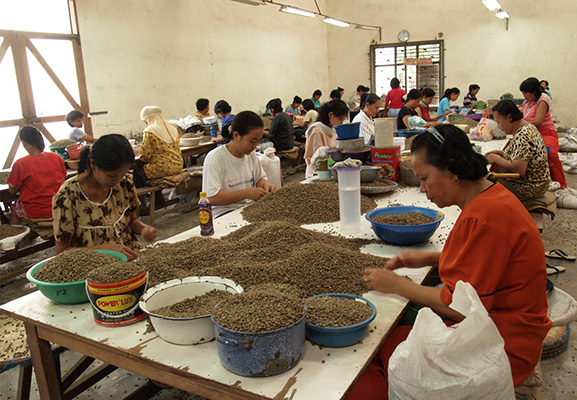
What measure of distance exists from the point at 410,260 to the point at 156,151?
13.5 feet

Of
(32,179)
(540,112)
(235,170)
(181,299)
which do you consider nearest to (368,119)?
(540,112)

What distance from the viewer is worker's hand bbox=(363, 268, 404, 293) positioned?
1.49 m

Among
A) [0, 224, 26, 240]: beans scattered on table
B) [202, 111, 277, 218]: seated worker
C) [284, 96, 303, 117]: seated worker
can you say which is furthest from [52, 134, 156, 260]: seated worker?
[284, 96, 303, 117]: seated worker

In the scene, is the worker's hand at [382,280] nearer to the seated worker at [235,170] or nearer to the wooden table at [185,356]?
the wooden table at [185,356]

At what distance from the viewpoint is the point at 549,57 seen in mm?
11234

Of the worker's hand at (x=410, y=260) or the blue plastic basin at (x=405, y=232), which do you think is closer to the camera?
the worker's hand at (x=410, y=260)

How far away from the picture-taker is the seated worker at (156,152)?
16.9ft

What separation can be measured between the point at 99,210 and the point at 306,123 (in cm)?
686

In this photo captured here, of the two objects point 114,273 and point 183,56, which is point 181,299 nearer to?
point 114,273

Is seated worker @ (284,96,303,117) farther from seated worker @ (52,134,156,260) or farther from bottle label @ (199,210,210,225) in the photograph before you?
bottle label @ (199,210,210,225)

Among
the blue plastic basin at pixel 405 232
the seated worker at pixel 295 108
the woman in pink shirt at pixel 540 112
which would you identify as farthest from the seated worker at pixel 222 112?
the blue plastic basin at pixel 405 232

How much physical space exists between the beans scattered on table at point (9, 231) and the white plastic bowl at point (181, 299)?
2.88 m

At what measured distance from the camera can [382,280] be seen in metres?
1.50

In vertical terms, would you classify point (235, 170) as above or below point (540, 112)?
below
